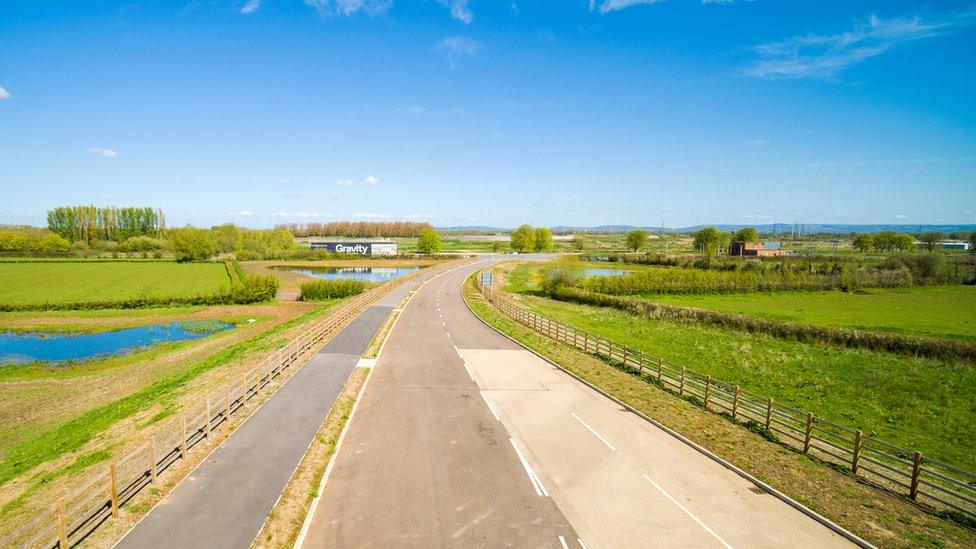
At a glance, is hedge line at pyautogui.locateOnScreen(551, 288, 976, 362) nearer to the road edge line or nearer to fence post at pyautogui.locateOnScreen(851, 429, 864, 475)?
fence post at pyautogui.locateOnScreen(851, 429, 864, 475)

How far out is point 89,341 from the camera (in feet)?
142

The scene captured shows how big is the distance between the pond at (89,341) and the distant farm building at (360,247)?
3828 inches

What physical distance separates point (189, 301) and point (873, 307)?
286 ft

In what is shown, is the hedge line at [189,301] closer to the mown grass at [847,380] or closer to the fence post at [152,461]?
the mown grass at [847,380]

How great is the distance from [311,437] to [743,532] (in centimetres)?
1343

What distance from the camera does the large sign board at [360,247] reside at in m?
148

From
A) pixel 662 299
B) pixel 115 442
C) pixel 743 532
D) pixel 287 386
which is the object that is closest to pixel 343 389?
pixel 287 386

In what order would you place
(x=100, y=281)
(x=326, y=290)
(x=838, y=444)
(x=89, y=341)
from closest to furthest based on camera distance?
(x=838, y=444) < (x=89, y=341) < (x=326, y=290) < (x=100, y=281)

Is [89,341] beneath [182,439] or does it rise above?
beneath

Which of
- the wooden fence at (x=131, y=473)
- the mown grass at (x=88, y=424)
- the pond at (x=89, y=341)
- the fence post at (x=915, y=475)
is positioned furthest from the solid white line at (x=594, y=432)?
the pond at (x=89, y=341)

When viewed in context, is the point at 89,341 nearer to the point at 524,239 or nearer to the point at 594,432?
the point at 594,432

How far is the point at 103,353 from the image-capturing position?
129ft

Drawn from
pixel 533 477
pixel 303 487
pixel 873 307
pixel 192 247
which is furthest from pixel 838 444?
pixel 192 247

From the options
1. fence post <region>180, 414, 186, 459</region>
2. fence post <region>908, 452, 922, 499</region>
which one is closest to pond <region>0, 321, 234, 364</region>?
fence post <region>180, 414, 186, 459</region>
